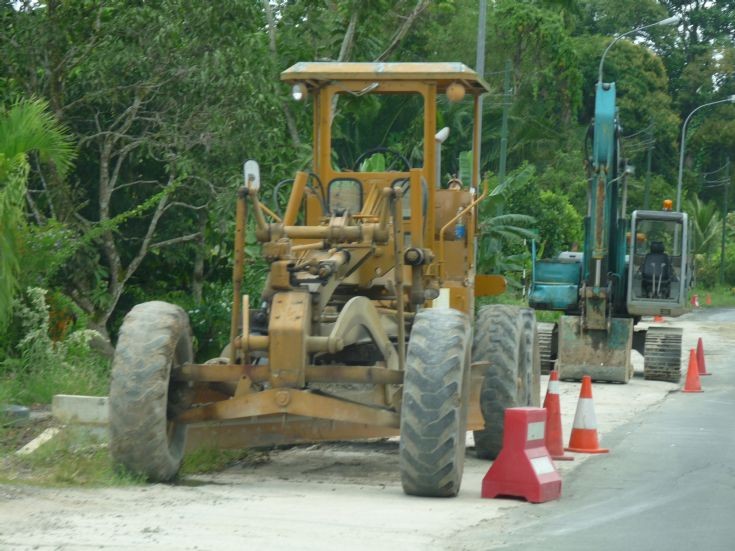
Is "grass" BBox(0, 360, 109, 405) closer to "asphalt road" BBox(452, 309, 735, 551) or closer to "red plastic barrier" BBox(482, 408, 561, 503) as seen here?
"asphalt road" BBox(452, 309, 735, 551)

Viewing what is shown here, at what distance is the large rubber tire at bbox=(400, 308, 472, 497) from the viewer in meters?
9.77

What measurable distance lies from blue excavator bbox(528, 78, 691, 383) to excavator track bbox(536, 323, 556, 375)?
17 mm

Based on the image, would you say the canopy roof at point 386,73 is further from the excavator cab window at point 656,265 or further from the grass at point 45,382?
the excavator cab window at point 656,265

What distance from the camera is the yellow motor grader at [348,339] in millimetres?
9953

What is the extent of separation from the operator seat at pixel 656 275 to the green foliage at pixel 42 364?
11.8 meters

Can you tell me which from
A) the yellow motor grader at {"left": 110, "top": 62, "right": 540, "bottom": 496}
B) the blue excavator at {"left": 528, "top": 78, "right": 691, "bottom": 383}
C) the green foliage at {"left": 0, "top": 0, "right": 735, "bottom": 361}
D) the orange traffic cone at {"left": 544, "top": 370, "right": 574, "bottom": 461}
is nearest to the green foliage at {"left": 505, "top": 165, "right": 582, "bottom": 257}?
the blue excavator at {"left": 528, "top": 78, "right": 691, "bottom": 383}

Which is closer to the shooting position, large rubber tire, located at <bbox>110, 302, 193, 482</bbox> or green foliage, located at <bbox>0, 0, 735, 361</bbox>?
large rubber tire, located at <bbox>110, 302, 193, 482</bbox>

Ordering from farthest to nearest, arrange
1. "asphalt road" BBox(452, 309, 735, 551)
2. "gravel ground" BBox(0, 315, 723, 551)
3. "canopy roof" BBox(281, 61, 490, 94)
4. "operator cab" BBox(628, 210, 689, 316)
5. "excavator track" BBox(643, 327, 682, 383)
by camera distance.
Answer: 1. "operator cab" BBox(628, 210, 689, 316)
2. "excavator track" BBox(643, 327, 682, 383)
3. "canopy roof" BBox(281, 61, 490, 94)
4. "asphalt road" BBox(452, 309, 735, 551)
5. "gravel ground" BBox(0, 315, 723, 551)

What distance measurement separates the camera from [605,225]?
24.0 metres

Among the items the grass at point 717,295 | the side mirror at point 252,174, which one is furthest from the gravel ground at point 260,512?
the grass at point 717,295

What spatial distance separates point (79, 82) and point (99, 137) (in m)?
0.71

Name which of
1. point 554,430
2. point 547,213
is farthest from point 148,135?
point 547,213

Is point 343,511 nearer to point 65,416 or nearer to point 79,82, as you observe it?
point 65,416

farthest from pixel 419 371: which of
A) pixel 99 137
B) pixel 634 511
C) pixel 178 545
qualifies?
pixel 99 137
